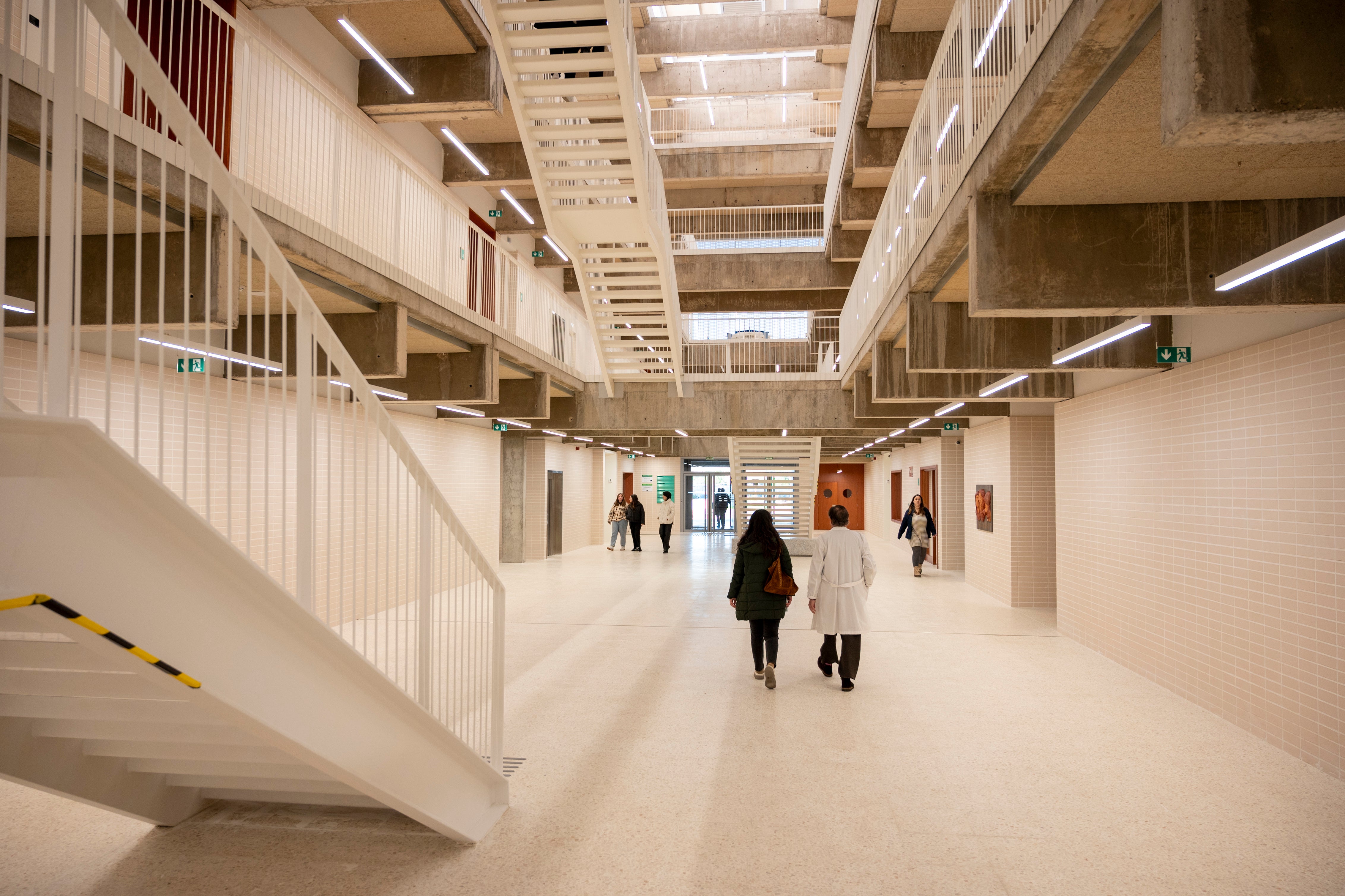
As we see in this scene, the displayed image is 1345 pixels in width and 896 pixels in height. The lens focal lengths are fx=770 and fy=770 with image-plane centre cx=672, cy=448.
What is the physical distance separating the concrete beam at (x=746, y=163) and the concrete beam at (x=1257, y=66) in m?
15.7

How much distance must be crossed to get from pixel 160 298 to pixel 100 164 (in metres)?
2.45

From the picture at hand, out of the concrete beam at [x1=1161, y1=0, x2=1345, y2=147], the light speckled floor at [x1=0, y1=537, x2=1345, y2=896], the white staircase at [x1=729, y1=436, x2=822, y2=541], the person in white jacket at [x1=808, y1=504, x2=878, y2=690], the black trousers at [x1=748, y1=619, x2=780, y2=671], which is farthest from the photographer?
the white staircase at [x1=729, y1=436, x2=822, y2=541]

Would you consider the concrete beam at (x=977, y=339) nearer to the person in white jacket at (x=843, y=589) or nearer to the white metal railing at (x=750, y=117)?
the person in white jacket at (x=843, y=589)

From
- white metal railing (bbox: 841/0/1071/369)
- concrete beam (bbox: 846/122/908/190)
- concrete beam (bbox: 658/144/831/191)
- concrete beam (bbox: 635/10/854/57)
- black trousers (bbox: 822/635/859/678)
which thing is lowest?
black trousers (bbox: 822/635/859/678)

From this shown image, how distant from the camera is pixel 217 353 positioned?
201 inches

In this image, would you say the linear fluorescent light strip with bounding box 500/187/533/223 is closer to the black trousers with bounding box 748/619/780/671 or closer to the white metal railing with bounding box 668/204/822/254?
the white metal railing with bounding box 668/204/822/254

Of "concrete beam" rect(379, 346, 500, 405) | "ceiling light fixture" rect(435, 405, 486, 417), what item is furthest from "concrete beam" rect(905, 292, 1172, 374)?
"ceiling light fixture" rect(435, 405, 486, 417)

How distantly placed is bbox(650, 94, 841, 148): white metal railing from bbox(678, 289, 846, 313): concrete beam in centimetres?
388

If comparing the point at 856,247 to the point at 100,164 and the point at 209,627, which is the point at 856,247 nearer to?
the point at 100,164

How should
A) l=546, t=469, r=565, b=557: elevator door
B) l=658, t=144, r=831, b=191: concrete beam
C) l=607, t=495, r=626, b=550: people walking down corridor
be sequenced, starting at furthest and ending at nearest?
l=607, t=495, r=626, b=550: people walking down corridor → l=546, t=469, r=565, b=557: elevator door → l=658, t=144, r=831, b=191: concrete beam

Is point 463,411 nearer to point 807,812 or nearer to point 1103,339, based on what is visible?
point 807,812

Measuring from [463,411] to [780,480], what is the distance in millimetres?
9499

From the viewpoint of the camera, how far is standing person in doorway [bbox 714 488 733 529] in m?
33.2

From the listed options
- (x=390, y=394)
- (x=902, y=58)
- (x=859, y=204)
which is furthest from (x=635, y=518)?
(x=902, y=58)
